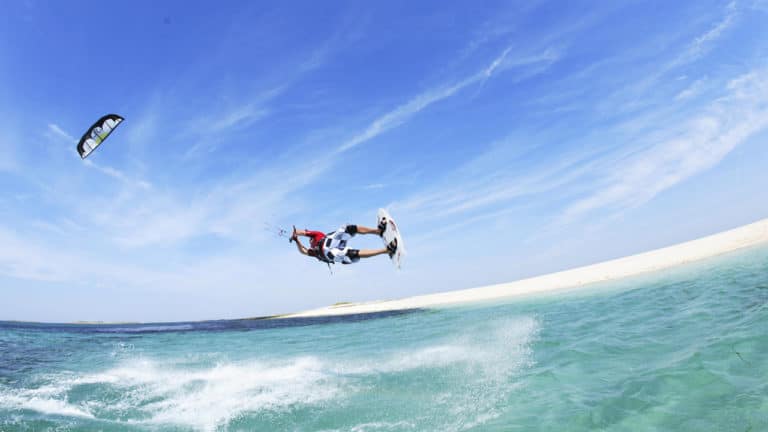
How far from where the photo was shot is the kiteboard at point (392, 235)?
48.9 ft

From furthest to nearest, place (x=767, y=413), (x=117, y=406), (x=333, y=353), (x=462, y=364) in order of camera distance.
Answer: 1. (x=333, y=353)
2. (x=462, y=364)
3. (x=117, y=406)
4. (x=767, y=413)

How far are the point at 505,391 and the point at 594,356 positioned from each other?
3.13 m

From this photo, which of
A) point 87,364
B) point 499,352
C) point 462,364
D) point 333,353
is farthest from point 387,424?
point 87,364

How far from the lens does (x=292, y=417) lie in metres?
7.76

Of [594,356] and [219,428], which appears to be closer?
[219,428]

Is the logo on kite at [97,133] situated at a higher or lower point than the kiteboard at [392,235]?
higher

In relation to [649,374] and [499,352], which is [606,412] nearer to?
[649,374]

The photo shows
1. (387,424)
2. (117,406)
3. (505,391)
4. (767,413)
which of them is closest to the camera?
(767,413)

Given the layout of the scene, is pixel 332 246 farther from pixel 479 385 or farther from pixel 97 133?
pixel 97 133

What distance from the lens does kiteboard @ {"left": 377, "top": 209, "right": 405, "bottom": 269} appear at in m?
14.9

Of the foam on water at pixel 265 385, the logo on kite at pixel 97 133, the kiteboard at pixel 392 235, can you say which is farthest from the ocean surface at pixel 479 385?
the logo on kite at pixel 97 133

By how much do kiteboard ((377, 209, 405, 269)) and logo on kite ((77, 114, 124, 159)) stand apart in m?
17.4

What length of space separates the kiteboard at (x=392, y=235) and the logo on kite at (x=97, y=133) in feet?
57.0

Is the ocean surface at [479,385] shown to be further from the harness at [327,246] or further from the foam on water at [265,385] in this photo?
the harness at [327,246]
